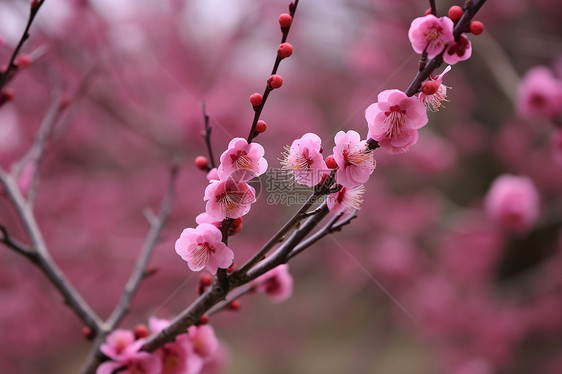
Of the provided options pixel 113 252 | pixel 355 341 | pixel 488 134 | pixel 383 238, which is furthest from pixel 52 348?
pixel 355 341

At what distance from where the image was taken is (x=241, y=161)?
2.10 feet

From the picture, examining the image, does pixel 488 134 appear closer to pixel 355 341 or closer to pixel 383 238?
pixel 383 238

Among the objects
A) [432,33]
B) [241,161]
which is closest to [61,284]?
[241,161]

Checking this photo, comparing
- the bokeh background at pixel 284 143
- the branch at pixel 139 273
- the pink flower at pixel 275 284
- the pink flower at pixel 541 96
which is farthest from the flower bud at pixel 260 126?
the bokeh background at pixel 284 143

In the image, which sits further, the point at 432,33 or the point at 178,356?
the point at 178,356

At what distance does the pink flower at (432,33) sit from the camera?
645 millimetres

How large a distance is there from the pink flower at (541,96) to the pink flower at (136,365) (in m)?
1.73

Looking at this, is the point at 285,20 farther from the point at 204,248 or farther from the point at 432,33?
the point at 204,248

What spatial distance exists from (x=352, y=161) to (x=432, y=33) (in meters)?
0.24

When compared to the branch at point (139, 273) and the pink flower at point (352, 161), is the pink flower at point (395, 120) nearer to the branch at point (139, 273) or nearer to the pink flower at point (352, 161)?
the pink flower at point (352, 161)

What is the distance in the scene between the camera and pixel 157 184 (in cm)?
358

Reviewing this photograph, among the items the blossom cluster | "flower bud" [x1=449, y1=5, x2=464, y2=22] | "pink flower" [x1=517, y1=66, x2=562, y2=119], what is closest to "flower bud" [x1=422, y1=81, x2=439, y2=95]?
"flower bud" [x1=449, y1=5, x2=464, y2=22]

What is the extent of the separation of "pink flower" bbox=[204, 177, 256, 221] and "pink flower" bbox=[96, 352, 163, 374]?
1.26 ft

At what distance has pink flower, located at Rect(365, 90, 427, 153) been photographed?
2.09 ft
